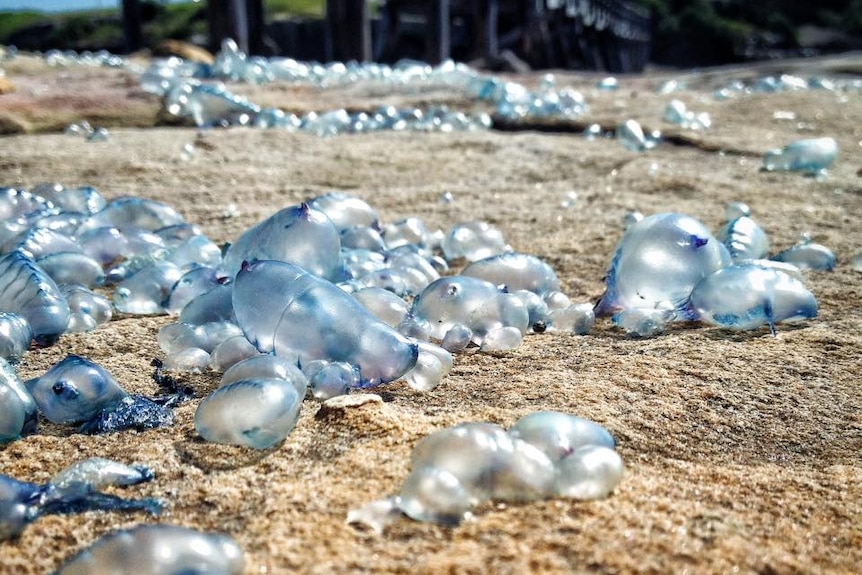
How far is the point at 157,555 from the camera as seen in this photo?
0.78 meters

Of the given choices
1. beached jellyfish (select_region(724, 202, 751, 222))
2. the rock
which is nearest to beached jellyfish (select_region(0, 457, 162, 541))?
beached jellyfish (select_region(724, 202, 751, 222))

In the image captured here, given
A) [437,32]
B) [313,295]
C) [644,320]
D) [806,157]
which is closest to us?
[313,295]

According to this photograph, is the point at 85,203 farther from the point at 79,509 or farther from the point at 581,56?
the point at 581,56

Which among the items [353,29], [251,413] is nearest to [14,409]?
[251,413]

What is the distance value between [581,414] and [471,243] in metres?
0.94

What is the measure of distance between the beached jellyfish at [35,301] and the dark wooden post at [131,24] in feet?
35.4

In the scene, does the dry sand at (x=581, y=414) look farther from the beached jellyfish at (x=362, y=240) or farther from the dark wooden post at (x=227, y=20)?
the dark wooden post at (x=227, y=20)

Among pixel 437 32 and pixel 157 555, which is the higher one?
pixel 437 32

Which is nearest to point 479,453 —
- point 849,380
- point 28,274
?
point 849,380

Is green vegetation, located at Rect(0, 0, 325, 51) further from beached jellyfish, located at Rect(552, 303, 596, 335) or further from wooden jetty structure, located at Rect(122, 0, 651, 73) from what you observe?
beached jellyfish, located at Rect(552, 303, 596, 335)

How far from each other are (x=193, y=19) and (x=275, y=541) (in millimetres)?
26637

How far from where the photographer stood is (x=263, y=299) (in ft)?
4.28

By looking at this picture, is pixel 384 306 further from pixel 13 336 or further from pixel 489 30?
pixel 489 30

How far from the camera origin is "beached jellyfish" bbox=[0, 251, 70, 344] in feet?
4.77
